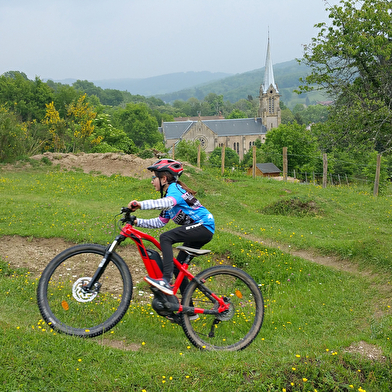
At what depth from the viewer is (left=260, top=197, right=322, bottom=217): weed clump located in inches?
642

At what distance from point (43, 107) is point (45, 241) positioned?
2473 inches

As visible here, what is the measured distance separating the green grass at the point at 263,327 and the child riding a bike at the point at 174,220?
1.08m

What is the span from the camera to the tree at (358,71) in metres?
11.9

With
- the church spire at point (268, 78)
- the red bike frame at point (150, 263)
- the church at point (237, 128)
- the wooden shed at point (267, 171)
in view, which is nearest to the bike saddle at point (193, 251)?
the red bike frame at point (150, 263)

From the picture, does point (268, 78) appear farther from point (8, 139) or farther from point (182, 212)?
point (182, 212)

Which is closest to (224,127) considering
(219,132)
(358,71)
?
(219,132)

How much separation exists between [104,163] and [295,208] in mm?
14502

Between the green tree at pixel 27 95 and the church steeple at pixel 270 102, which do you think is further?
the church steeple at pixel 270 102

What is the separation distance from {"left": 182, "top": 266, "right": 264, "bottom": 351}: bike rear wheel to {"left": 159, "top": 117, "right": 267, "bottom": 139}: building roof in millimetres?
114007

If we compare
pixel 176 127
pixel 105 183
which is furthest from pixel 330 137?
pixel 176 127

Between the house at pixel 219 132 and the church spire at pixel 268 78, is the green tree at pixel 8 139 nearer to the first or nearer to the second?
the house at pixel 219 132

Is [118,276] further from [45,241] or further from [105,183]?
[105,183]

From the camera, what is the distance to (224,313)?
210 inches

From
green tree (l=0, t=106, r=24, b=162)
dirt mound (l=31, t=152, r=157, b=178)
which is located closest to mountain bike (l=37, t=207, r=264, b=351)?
dirt mound (l=31, t=152, r=157, b=178)
